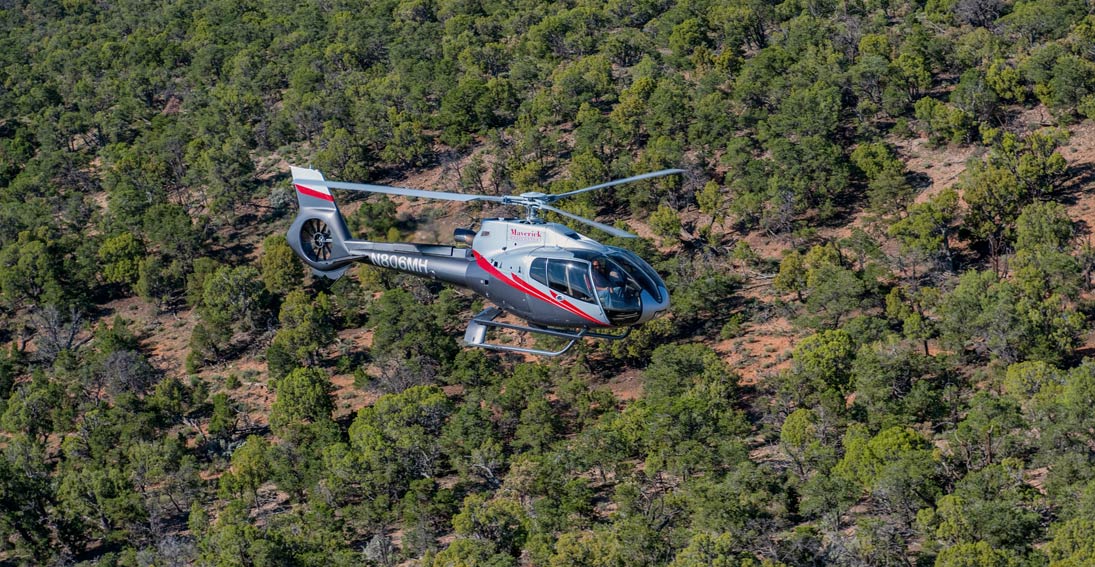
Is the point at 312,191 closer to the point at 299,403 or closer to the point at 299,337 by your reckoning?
the point at 299,403

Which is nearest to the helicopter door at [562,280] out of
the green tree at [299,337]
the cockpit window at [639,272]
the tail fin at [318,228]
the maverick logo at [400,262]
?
the cockpit window at [639,272]

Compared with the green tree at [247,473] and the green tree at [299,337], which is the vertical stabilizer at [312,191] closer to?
the green tree at [247,473]

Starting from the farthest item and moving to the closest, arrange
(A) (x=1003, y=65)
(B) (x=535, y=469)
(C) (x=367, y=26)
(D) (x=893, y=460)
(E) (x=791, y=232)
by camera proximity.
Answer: (C) (x=367, y=26), (A) (x=1003, y=65), (E) (x=791, y=232), (B) (x=535, y=469), (D) (x=893, y=460)

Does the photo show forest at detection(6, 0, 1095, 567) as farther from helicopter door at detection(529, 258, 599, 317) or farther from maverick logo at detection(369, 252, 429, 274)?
helicopter door at detection(529, 258, 599, 317)

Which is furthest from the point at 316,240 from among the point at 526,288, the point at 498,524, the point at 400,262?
the point at 498,524

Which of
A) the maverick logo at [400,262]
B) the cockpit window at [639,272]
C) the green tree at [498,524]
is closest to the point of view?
the cockpit window at [639,272]

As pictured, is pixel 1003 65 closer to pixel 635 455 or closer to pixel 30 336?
pixel 635 455

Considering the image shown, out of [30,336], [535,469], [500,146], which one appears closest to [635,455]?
[535,469]
